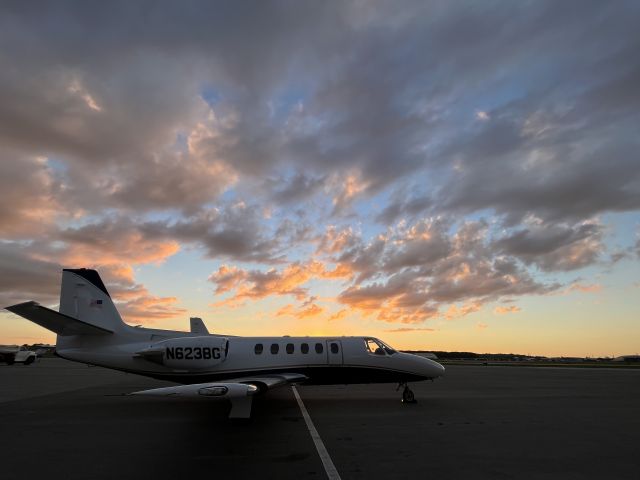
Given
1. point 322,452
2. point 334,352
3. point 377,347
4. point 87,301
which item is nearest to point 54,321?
point 87,301

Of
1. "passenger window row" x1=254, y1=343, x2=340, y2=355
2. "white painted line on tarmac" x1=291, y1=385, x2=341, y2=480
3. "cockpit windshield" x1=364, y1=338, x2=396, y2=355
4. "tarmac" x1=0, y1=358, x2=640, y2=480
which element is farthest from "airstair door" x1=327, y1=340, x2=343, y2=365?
"white painted line on tarmac" x1=291, y1=385, x2=341, y2=480

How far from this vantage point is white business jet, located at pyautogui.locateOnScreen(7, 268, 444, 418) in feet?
52.5

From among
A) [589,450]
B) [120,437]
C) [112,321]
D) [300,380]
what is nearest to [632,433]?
[589,450]

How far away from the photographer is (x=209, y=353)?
1605 centimetres

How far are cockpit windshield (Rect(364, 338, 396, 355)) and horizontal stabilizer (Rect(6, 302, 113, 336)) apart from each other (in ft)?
32.5

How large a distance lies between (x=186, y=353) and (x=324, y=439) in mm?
7857

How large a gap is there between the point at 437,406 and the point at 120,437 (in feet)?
33.6

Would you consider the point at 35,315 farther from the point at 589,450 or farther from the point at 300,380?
the point at 589,450

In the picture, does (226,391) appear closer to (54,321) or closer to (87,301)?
(54,321)

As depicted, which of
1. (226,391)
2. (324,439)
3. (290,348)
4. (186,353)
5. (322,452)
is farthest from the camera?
(290,348)

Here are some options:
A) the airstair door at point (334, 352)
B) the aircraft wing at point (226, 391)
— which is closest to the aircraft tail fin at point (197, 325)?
the airstair door at point (334, 352)

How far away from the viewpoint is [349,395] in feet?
63.4

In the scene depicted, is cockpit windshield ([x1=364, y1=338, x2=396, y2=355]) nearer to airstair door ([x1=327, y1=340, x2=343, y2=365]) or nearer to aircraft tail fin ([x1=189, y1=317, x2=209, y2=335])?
airstair door ([x1=327, y1=340, x2=343, y2=365])

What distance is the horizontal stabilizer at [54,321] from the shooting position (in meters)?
13.5
